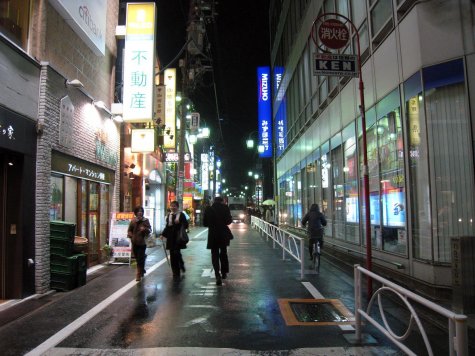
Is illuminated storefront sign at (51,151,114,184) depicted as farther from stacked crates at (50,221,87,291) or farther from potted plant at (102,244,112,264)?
potted plant at (102,244,112,264)

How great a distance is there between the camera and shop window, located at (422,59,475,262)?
7.59 metres

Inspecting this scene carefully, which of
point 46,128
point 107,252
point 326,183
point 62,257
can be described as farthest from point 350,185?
point 46,128

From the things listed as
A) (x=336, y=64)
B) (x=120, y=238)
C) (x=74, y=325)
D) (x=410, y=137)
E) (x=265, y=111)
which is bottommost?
(x=74, y=325)

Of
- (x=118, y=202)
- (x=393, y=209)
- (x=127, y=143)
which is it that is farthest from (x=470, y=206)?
(x=127, y=143)

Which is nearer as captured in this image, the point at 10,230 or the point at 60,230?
the point at 10,230

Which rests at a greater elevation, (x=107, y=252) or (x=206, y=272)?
(x=107, y=252)

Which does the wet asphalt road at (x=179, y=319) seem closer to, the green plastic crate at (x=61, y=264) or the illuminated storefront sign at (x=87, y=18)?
the green plastic crate at (x=61, y=264)

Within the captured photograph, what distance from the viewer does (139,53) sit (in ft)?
44.6

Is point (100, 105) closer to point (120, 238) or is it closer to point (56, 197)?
point (56, 197)

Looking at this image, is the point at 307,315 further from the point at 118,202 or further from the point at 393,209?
the point at 118,202

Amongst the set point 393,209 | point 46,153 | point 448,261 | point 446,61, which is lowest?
point 448,261

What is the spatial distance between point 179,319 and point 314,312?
7.40 ft

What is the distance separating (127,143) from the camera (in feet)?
55.9

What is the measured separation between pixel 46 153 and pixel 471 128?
26.8 ft
